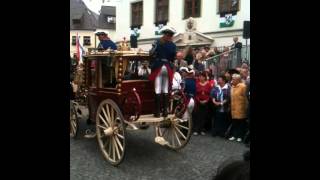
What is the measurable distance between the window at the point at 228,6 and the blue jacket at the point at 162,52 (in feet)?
36.5

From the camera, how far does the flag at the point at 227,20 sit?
58.0ft

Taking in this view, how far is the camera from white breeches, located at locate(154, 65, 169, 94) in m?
6.77

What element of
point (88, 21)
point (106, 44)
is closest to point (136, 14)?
point (106, 44)

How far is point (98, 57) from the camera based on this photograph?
295 inches

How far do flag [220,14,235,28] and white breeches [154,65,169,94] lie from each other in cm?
1128

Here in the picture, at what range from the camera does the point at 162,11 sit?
21766 mm

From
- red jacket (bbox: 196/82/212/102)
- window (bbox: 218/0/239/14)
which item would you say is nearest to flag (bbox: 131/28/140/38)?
window (bbox: 218/0/239/14)

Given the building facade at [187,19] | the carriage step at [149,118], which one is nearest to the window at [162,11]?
the building facade at [187,19]

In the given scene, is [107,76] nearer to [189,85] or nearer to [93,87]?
[93,87]

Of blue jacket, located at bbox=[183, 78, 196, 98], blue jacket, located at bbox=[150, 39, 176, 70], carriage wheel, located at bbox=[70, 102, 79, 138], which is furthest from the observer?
blue jacket, located at bbox=[183, 78, 196, 98]

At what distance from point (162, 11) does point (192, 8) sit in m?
2.25

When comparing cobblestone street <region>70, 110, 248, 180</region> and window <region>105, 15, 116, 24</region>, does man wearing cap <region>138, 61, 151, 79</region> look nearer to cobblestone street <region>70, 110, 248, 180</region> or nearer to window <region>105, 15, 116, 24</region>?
cobblestone street <region>70, 110, 248, 180</region>
